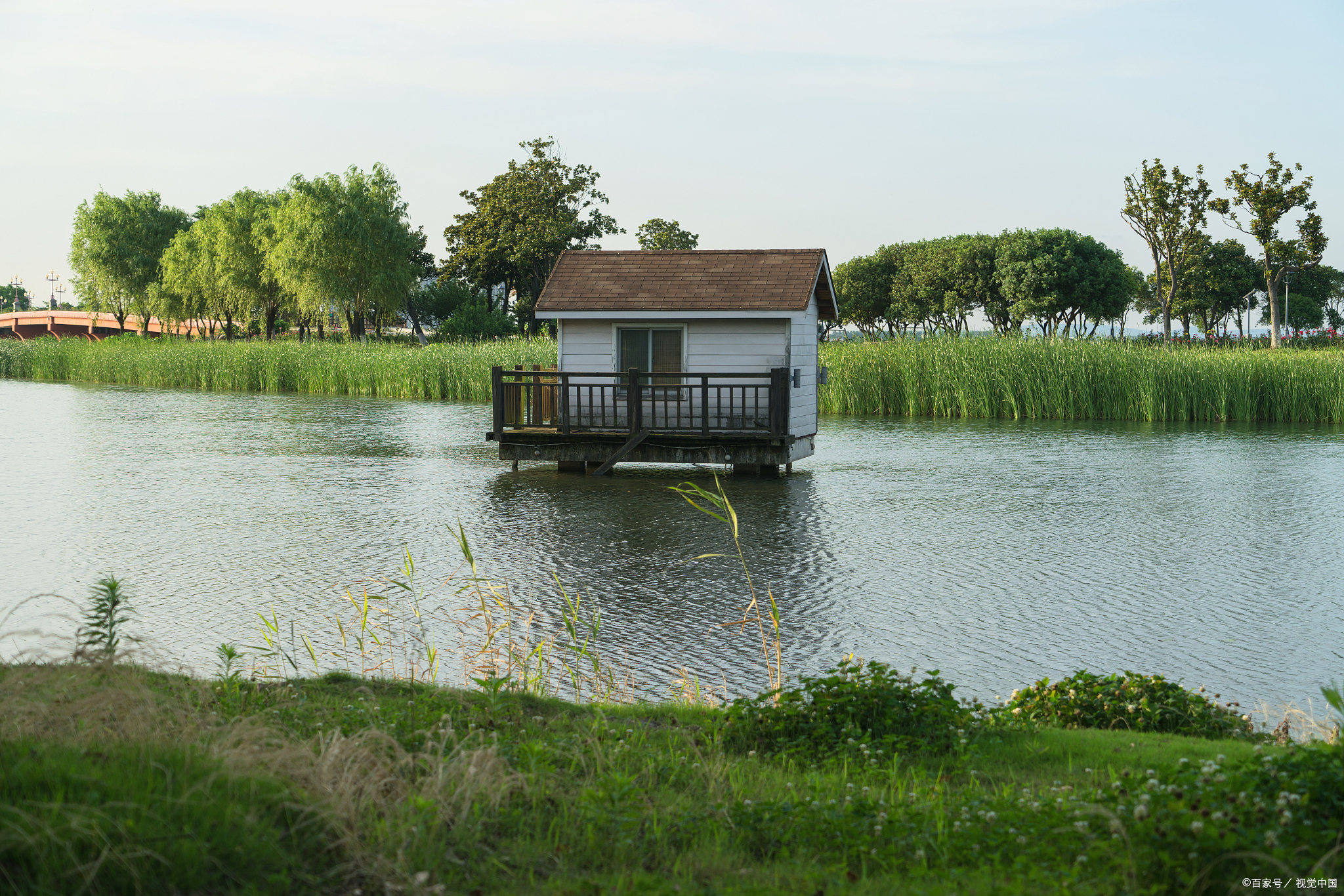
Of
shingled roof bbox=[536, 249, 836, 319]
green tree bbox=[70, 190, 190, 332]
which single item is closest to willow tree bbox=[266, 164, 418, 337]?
green tree bbox=[70, 190, 190, 332]

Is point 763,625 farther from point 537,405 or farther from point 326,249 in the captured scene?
point 326,249

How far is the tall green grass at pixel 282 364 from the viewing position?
4156 centimetres

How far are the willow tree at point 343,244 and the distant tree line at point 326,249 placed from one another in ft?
0.26

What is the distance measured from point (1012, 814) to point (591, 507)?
12.8 meters

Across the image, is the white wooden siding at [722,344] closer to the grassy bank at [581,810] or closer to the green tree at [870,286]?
the grassy bank at [581,810]

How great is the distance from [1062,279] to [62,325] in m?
84.9

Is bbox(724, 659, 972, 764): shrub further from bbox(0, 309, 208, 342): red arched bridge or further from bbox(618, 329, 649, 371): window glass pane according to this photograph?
bbox(0, 309, 208, 342): red arched bridge

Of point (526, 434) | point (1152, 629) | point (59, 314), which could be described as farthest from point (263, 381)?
point (59, 314)

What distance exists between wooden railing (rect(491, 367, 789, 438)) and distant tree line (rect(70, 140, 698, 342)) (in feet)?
118

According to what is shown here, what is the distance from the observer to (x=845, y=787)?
4.80 m

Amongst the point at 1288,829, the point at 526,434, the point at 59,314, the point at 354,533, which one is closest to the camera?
the point at 1288,829

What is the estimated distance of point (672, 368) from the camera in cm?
2075

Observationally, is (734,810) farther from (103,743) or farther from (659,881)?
(103,743)

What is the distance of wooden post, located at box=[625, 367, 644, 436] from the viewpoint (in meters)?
19.7
